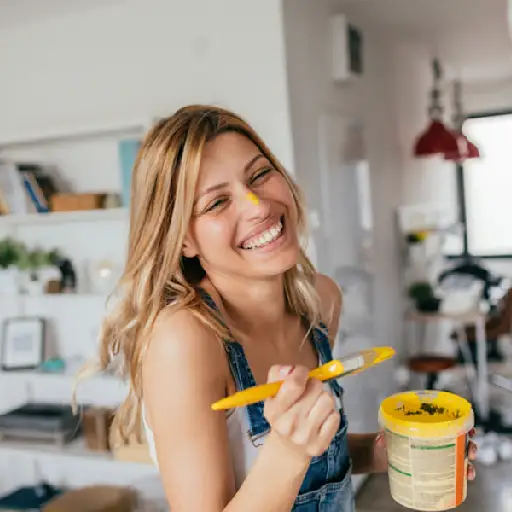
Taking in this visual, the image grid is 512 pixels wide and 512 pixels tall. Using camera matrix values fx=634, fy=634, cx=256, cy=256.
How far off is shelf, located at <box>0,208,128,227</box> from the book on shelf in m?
0.04

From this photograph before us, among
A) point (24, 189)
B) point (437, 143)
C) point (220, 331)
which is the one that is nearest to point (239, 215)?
point (220, 331)

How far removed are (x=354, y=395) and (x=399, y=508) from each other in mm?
484

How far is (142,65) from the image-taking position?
7.95 feet

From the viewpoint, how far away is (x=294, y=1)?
2.27 metres

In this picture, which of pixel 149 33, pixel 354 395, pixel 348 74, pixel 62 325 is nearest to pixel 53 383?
pixel 62 325

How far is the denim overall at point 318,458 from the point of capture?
0.82 m

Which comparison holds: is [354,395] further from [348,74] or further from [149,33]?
[149,33]

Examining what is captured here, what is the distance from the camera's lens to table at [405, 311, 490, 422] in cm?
353

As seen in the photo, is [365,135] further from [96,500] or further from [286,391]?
[286,391]

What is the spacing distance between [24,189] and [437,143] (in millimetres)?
2354

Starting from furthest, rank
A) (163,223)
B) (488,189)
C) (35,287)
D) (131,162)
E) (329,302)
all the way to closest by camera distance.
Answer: (488,189)
(35,287)
(131,162)
(329,302)
(163,223)

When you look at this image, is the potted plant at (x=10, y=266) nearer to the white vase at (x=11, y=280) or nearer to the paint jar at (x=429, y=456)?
the white vase at (x=11, y=280)

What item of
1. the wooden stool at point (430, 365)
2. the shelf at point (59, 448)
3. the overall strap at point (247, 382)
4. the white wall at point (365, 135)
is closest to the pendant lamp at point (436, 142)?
the white wall at point (365, 135)

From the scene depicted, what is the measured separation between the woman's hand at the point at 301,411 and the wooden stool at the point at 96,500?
2010mm
